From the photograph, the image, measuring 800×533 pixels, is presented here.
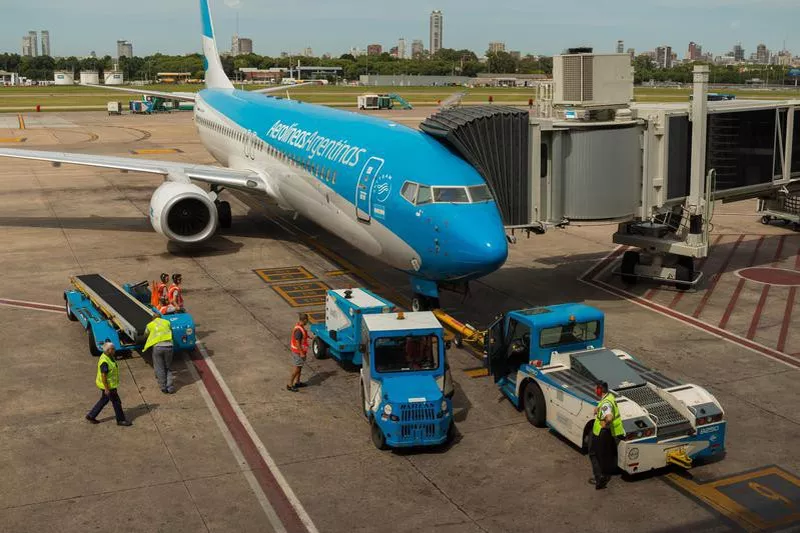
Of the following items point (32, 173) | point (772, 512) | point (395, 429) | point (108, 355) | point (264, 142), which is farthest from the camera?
point (32, 173)

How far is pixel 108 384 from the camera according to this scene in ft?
55.9

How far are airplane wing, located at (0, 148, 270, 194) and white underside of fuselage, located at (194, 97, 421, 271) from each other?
24.5 inches

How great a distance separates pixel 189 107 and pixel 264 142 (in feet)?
314

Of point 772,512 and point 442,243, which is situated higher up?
point 442,243

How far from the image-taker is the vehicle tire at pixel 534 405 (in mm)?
16969

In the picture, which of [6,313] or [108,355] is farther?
[6,313]

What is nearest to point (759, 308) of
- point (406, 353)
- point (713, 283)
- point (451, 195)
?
point (713, 283)

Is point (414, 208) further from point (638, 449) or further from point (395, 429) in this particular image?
point (638, 449)

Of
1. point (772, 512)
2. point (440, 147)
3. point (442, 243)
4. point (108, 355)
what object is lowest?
point (772, 512)

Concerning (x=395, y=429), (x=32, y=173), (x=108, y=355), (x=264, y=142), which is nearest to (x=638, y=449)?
(x=395, y=429)

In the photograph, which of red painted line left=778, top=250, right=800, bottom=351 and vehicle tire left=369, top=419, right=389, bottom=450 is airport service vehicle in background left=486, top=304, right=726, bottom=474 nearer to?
vehicle tire left=369, top=419, right=389, bottom=450

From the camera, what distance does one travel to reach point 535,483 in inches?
586

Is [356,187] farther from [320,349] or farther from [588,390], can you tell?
[588,390]

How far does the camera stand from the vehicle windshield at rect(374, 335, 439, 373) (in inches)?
659
